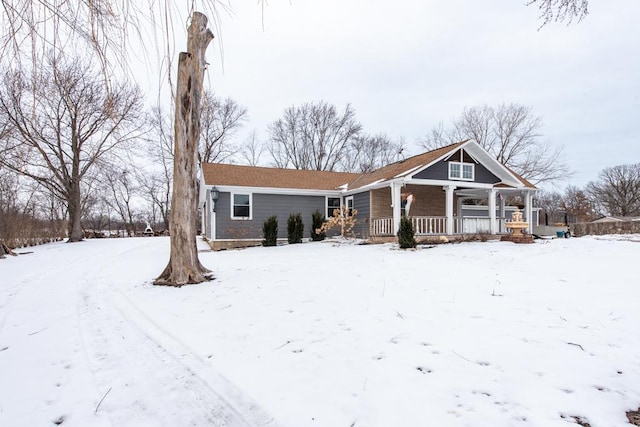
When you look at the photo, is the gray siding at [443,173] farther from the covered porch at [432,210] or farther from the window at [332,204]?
the window at [332,204]

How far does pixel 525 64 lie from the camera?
344 cm

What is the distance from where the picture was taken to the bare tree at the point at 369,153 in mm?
32531

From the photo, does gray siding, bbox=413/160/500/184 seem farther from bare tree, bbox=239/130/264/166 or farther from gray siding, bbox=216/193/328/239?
bare tree, bbox=239/130/264/166

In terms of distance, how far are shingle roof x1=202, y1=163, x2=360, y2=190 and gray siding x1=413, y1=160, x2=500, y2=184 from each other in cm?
460

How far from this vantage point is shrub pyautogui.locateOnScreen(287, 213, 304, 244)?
46.5ft

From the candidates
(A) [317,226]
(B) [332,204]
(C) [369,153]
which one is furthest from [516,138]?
(A) [317,226]

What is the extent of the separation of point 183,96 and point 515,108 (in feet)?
96.7

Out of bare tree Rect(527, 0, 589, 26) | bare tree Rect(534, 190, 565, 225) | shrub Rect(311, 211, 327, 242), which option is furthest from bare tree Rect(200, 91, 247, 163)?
bare tree Rect(534, 190, 565, 225)

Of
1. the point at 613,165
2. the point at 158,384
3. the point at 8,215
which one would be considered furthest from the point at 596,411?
the point at 613,165

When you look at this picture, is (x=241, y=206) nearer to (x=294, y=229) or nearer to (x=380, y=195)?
(x=294, y=229)

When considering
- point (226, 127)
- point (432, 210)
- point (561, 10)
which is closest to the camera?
point (561, 10)

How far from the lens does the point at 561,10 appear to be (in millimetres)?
2705

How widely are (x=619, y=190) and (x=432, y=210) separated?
42.0m

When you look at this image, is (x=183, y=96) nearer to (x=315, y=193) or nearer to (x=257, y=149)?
(x=315, y=193)
